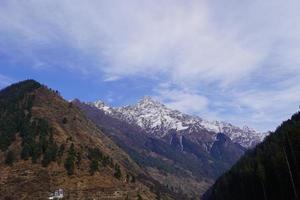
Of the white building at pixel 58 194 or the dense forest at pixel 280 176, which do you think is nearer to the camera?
the dense forest at pixel 280 176

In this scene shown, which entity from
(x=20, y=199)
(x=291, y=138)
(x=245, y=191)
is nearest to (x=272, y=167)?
(x=291, y=138)

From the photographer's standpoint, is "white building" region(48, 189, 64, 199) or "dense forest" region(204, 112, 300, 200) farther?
"white building" region(48, 189, 64, 199)

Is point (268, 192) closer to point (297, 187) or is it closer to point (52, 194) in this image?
point (297, 187)

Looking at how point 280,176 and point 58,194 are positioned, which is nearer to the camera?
point 280,176

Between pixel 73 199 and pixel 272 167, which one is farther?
pixel 73 199

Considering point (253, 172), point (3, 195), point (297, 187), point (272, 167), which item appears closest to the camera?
point (297, 187)

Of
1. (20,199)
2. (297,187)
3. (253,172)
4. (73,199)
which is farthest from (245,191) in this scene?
(20,199)

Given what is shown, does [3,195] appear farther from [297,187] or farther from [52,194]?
[297,187]

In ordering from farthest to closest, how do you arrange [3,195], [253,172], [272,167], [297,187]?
[3,195], [253,172], [272,167], [297,187]

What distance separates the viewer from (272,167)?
161m

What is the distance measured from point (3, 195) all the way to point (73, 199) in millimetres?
29822

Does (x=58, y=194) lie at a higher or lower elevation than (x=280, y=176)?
lower

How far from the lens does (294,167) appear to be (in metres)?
144

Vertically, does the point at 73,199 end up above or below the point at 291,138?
below
